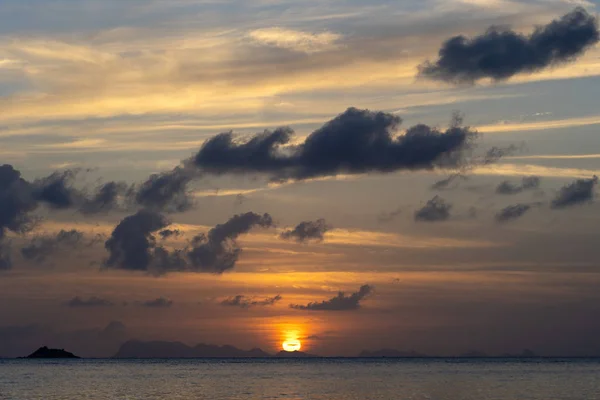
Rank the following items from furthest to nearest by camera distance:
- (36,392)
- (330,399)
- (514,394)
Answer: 1. (36,392)
2. (514,394)
3. (330,399)

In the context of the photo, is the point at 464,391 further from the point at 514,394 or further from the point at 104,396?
the point at 104,396

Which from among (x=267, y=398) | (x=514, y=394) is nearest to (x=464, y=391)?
(x=514, y=394)

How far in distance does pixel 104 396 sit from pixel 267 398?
32.4m

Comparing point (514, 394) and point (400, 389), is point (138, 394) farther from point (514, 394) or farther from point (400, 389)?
point (514, 394)

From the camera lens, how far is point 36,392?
19300 centimetres

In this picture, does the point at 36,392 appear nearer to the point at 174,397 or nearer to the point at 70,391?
the point at 70,391

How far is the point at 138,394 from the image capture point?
182 meters

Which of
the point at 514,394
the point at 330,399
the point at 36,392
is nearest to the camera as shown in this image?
the point at 330,399

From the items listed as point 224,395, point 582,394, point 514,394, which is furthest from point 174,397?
point 582,394

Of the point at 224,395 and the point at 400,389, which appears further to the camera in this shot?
the point at 400,389

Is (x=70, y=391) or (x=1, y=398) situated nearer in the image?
(x=1, y=398)

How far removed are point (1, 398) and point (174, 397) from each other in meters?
31.8

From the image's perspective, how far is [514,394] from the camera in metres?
179

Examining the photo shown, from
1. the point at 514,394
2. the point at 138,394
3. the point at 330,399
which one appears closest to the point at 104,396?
the point at 138,394
